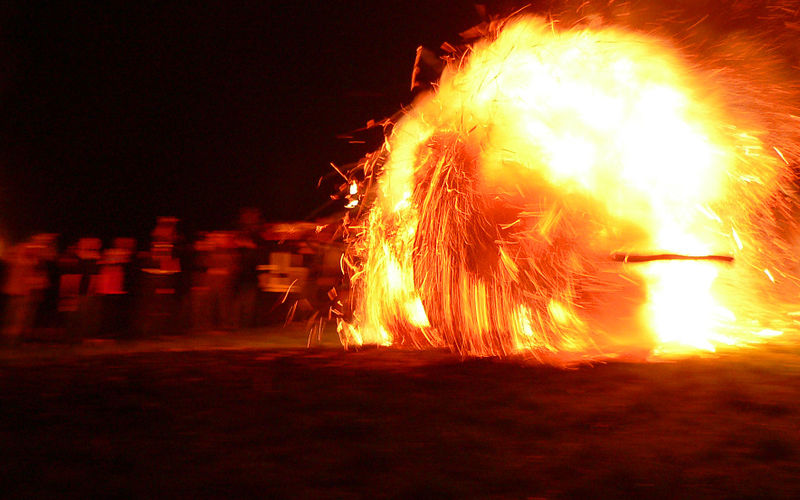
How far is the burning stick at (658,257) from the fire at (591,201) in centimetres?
2

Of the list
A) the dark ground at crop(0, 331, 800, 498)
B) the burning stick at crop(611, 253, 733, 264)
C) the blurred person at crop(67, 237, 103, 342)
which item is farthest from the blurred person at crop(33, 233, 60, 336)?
the burning stick at crop(611, 253, 733, 264)

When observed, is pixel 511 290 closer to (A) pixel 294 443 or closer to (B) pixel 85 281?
(A) pixel 294 443

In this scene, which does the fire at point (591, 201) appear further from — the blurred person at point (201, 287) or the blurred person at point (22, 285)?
the blurred person at point (22, 285)

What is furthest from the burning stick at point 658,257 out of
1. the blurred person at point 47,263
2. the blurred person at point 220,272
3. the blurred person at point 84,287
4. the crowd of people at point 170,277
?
the blurred person at point 47,263

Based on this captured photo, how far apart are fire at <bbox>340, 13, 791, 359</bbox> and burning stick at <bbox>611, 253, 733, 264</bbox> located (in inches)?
0.8

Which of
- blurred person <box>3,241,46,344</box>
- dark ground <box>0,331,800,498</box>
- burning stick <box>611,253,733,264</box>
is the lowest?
dark ground <box>0,331,800,498</box>

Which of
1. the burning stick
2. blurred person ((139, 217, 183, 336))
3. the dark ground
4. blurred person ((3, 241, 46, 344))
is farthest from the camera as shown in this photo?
blurred person ((139, 217, 183, 336))

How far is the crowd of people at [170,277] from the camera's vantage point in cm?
1228

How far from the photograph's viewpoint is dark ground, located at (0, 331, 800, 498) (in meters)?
5.24

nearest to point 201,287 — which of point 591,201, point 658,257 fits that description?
point 591,201

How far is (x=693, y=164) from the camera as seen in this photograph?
9.47 meters

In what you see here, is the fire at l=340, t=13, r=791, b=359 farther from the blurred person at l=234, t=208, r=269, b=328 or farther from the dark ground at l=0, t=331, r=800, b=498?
the blurred person at l=234, t=208, r=269, b=328

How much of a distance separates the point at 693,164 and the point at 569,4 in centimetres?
235

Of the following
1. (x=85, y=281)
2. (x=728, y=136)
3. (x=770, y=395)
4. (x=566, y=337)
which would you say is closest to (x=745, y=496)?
(x=770, y=395)
